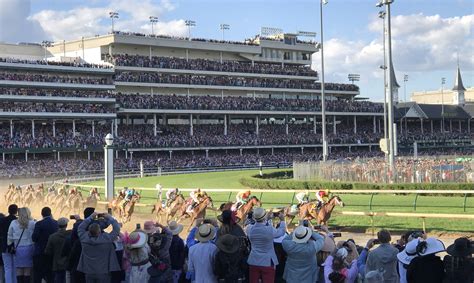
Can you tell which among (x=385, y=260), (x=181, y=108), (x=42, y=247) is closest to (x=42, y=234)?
(x=42, y=247)

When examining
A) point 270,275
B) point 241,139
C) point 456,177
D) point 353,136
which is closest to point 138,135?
point 241,139

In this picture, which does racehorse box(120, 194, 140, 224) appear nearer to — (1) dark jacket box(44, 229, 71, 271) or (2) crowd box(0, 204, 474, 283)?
(2) crowd box(0, 204, 474, 283)

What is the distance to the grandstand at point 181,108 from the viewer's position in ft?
186

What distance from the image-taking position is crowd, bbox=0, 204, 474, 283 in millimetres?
6570

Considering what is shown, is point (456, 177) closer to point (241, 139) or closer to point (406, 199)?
point (406, 199)

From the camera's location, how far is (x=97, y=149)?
57.6 m

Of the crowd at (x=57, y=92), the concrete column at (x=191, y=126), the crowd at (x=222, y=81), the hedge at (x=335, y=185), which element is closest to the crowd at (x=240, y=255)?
the hedge at (x=335, y=185)

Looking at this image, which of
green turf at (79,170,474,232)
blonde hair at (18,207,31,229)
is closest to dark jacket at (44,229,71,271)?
blonde hair at (18,207,31,229)

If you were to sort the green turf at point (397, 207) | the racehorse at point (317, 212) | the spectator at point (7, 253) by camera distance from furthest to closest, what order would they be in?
the green turf at point (397, 207), the racehorse at point (317, 212), the spectator at point (7, 253)

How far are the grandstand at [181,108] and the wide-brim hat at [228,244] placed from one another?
4308 centimetres

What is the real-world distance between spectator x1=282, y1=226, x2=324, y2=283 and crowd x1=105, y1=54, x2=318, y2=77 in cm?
5918

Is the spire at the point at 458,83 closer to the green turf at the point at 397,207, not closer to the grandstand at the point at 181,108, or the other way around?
the grandstand at the point at 181,108

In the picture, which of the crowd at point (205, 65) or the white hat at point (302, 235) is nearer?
the white hat at point (302, 235)

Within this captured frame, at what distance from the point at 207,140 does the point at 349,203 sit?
41295 millimetres
